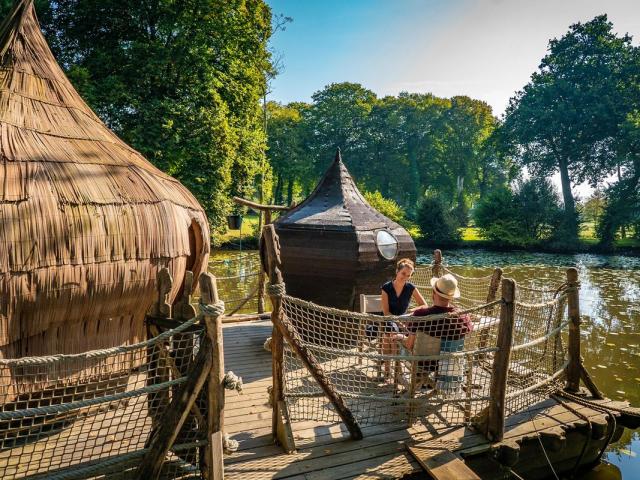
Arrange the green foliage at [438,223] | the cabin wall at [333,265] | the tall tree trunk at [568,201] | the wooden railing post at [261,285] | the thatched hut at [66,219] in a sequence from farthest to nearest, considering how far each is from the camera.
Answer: the green foliage at [438,223] → the tall tree trunk at [568,201] → the wooden railing post at [261,285] → the cabin wall at [333,265] → the thatched hut at [66,219]

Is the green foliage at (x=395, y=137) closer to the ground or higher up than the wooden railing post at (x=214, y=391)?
higher up

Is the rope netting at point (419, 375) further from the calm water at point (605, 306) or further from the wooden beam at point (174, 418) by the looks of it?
the calm water at point (605, 306)

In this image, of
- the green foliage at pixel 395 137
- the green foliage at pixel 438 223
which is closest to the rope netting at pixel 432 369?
the green foliage at pixel 438 223

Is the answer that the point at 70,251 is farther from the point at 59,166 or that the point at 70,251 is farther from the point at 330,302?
the point at 330,302

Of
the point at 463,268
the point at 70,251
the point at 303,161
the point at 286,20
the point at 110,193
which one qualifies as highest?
the point at 286,20

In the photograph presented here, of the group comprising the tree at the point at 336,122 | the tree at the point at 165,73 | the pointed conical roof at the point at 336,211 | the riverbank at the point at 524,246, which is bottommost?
the riverbank at the point at 524,246

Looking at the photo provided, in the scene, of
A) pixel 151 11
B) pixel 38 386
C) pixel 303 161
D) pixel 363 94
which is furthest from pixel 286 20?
pixel 38 386

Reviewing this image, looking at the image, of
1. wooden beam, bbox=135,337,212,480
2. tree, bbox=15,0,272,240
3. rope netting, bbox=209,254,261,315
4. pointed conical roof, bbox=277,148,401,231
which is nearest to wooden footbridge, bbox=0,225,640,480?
wooden beam, bbox=135,337,212,480

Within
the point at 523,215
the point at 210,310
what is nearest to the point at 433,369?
the point at 210,310

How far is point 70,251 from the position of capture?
4016 millimetres

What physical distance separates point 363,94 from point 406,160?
8.05 m

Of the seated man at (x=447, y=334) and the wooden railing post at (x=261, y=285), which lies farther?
the wooden railing post at (x=261, y=285)

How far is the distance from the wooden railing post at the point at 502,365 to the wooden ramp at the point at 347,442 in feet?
0.54

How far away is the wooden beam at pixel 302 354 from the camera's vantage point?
3.91 m
